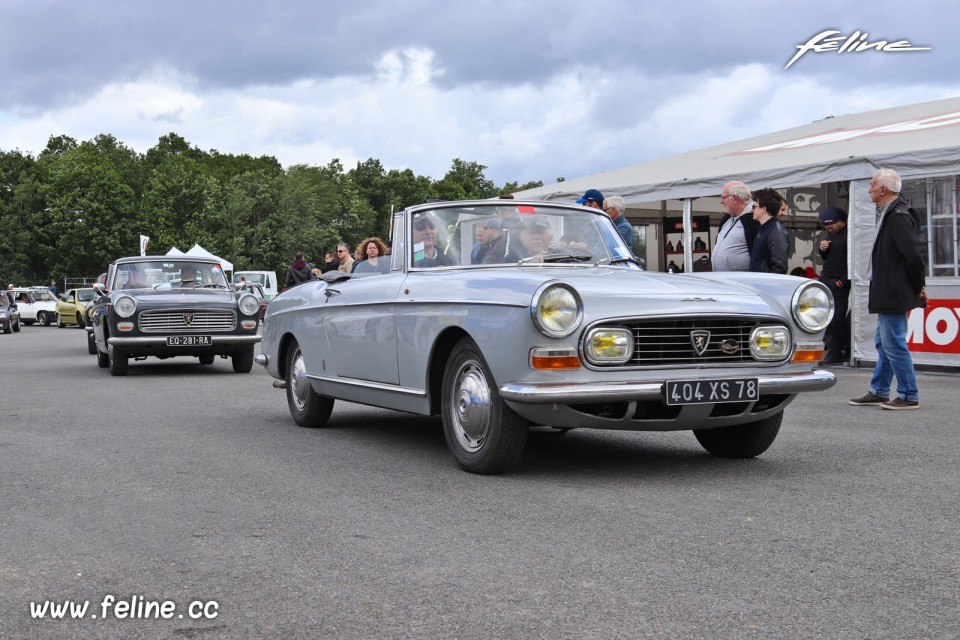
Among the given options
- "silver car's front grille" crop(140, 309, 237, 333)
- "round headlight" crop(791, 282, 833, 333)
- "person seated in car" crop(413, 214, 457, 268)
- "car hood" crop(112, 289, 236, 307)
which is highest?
"person seated in car" crop(413, 214, 457, 268)

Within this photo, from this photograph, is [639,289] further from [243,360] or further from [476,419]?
[243,360]

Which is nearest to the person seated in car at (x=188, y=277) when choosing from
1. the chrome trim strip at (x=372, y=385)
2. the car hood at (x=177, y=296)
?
the car hood at (x=177, y=296)

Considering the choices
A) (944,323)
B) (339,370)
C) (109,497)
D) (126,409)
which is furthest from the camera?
(944,323)

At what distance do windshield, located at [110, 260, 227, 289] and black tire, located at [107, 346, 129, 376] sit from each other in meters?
1.20

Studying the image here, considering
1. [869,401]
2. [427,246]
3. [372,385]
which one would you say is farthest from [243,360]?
[427,246]

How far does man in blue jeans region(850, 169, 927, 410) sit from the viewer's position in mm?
8672

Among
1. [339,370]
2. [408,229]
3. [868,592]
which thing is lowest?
[868,592]

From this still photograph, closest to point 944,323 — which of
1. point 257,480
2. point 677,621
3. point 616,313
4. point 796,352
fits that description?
point 796,352

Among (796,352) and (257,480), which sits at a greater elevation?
(796,352)

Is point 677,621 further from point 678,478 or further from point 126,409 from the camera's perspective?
point 126,409

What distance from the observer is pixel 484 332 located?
574 cm

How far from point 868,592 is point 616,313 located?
2204 mm

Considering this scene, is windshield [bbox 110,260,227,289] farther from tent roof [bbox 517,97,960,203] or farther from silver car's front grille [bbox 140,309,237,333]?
tent roof [bbox 517,97,960,203]

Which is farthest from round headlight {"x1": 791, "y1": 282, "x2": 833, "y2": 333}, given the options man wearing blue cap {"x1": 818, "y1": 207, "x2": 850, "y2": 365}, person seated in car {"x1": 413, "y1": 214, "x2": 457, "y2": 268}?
man wearing blue cap {"x1": 818, "y1": 207, "x2": 850, "y2": 365}
